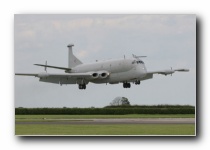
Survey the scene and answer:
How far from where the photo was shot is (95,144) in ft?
147

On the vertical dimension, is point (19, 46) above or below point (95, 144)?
above

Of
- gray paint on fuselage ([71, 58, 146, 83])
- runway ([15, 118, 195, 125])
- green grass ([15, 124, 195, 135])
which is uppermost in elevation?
gray paint on fuselage ([71, 58, 146, 83])

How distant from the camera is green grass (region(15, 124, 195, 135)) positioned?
1786 inches

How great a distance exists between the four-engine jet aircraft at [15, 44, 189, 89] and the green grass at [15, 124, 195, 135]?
4.18ft

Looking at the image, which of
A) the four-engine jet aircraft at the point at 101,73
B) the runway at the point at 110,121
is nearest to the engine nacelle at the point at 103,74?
the four-engine jet aircraft at the point at 101,73

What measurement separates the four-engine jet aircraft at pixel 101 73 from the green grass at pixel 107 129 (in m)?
1.27

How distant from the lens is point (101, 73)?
47125 mm

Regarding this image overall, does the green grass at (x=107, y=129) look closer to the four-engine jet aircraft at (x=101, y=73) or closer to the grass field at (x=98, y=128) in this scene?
the grass field at (x=98, y=128)

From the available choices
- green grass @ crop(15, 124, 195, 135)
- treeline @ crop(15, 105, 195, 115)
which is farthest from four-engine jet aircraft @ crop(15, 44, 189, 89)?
green grass @ crop(15, 124, 195, 135)

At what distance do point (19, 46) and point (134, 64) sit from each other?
357 cm

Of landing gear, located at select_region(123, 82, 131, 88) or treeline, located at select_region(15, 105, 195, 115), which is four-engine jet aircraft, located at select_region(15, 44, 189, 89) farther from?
treeline, located at select_region(15, 105, 195, 115)

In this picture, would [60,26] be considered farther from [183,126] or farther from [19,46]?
[183,126]

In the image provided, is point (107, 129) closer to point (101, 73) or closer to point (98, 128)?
point (98, 128)
